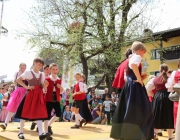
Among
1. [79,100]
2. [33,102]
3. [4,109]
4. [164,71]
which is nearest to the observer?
[33,102]

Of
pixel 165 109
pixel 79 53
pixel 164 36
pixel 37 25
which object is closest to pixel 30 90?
pixel 165 109

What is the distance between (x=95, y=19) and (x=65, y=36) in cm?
204

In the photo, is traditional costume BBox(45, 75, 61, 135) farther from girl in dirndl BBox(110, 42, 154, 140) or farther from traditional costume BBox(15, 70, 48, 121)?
girl in dirndl BBox(110, 42, 154, 140)

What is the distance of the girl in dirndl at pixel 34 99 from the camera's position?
5066 mm

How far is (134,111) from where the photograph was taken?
13.7 ft

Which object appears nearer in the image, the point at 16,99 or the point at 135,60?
the point at 135,60

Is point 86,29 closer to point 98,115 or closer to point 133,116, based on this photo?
point 98,115

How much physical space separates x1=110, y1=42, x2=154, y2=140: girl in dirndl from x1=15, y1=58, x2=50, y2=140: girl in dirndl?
150 centimetres

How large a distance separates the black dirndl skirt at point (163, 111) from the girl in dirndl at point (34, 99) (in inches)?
90.0

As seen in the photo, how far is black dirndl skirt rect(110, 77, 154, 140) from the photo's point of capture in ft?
13.5

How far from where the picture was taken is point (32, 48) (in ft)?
54.7

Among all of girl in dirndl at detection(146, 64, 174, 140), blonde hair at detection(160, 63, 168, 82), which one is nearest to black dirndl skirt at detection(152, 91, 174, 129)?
girl in dirndl at detection(146, 64, 174, 140)

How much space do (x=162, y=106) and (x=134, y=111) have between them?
1.77 metres

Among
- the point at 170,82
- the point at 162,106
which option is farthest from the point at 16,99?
the point at 170,82
